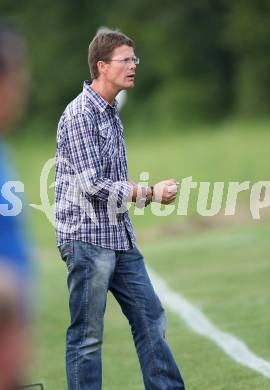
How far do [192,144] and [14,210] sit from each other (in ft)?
126

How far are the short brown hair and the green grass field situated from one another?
235 centimetres

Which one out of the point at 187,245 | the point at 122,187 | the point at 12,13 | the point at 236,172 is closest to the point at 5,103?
the point at 122,187

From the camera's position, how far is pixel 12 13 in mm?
73188

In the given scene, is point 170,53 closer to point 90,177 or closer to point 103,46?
point 103,46

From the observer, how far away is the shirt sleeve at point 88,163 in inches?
270

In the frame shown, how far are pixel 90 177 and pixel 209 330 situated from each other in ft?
16.3

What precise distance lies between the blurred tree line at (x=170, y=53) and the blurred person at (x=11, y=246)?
151 feet

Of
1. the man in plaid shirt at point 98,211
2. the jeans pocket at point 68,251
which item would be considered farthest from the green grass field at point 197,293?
the jeans pocket at point 68,251

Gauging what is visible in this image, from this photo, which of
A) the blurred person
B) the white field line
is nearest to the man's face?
the blurred person

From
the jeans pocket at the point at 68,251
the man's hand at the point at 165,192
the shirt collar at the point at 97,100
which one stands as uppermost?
the shirt collar at the point at 97,100

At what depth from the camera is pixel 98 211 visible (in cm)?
701

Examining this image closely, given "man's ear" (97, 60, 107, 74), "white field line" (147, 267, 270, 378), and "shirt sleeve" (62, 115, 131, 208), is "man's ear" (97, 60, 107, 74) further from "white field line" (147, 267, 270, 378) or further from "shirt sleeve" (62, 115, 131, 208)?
"white field line" (147, 267, 270, 378)

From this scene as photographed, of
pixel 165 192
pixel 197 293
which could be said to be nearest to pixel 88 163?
pixel 165 192

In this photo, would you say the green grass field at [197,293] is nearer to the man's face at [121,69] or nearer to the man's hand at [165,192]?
the man's hand at [165,192]
